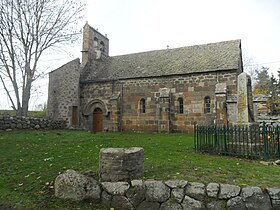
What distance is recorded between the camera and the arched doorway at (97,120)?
22.6 m

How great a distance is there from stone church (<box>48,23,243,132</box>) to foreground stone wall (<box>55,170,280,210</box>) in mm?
12087

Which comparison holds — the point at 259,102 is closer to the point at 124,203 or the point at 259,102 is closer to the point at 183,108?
the point at 183,108

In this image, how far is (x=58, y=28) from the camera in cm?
2142

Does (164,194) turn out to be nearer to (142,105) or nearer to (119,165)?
(119,165)

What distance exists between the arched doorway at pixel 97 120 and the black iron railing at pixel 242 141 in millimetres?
14075

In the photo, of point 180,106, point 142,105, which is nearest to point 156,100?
point 142,105

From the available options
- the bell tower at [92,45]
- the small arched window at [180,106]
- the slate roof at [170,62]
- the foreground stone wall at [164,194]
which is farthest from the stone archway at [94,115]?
the foreground stone wall at [164,194]

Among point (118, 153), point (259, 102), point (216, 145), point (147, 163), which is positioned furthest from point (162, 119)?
point (118, 153)

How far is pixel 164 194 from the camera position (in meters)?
5.36

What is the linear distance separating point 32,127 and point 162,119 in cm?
1038

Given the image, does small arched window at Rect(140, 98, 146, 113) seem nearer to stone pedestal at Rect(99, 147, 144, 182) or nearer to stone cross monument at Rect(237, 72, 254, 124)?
stone cross monument at Rect(237, 72, 254, 124)

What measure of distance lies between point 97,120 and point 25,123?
7.00 m

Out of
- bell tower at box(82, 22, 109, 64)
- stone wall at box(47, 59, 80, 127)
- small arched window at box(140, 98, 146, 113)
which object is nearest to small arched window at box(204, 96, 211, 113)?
small arched window at box(140, 98, 146, 113)

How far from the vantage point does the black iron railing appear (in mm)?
8680
